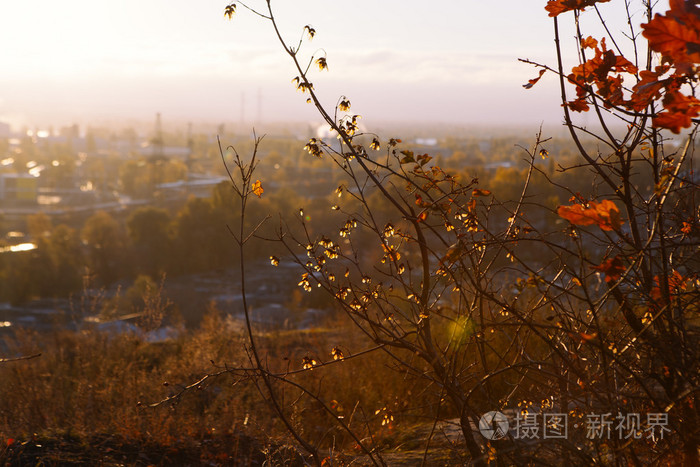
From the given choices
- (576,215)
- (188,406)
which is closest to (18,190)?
(188,406)

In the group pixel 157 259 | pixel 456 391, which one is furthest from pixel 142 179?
pixel 456 391

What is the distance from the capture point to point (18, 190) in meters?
44.7

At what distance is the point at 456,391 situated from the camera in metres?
2.24

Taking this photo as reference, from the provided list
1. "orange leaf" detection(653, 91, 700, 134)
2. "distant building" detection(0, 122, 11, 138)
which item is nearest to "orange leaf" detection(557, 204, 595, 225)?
"orange leaf" detection(653, 91, 700, 134)

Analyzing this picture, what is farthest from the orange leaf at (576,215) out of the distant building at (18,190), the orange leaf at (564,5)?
the distant building at (18,190)

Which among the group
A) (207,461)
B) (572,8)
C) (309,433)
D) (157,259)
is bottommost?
(157,259)

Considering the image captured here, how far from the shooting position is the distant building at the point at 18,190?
44.2 m

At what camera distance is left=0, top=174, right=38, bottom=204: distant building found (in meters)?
44.2

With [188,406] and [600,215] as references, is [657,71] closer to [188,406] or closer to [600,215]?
[600,215]

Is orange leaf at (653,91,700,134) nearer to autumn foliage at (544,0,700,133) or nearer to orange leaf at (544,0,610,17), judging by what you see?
autumn foliage at (544,0,700,133)

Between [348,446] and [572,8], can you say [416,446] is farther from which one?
[572,8]

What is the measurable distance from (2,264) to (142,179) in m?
27.4

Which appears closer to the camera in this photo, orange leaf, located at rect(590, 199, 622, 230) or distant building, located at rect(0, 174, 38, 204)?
orange leaf, located at rect(590, 199, 622, 230)

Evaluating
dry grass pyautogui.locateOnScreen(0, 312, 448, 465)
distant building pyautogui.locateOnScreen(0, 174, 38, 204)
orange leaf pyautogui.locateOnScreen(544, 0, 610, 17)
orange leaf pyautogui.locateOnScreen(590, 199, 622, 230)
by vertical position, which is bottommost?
distant building pyautogui.locateOnScreen(0, 174, 38, 204)
